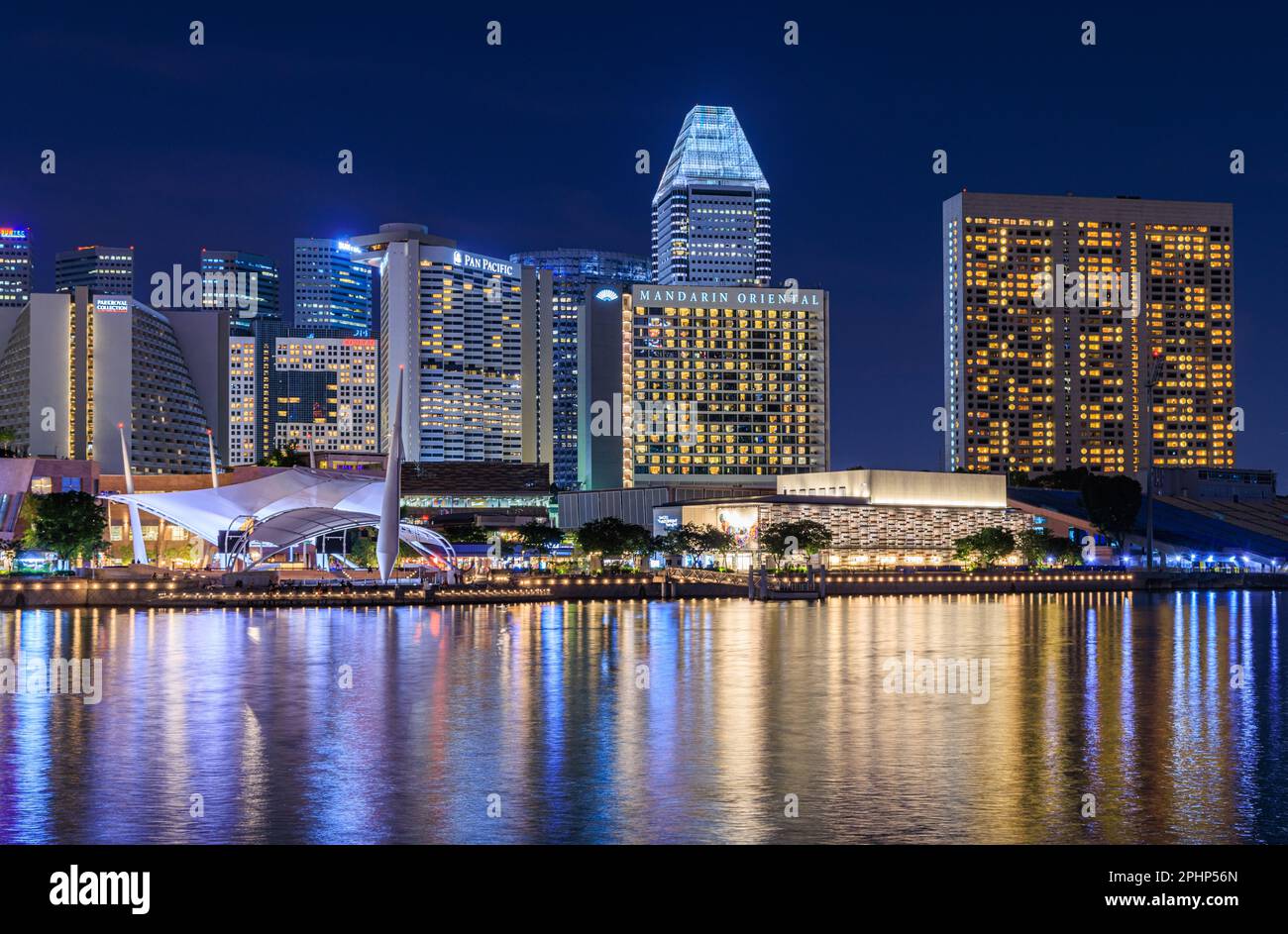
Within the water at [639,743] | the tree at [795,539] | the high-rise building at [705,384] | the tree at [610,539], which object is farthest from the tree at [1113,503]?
the water at [639,743]

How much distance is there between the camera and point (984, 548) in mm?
124625

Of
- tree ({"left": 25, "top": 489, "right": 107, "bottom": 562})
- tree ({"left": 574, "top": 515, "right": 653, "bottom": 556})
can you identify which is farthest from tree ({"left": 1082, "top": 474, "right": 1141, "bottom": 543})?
tree ({"left": 25, "top": 489, "right": 107, "bottom": 562})

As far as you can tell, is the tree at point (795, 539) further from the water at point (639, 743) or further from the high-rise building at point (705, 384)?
the high-rise building at point (705, 384)

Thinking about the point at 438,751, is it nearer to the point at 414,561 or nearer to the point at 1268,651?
the point at 1268,651

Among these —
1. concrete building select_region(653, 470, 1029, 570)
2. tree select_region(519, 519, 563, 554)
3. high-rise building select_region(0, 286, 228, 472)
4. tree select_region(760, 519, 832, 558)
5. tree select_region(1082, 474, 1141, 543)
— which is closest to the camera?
tree select_region(760, 519, 832, 558)

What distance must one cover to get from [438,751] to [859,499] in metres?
107

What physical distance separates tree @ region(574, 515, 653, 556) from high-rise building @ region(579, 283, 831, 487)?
64.4 meters

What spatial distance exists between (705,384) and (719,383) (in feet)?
6.16

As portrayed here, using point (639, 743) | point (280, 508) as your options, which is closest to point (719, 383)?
point (280, 508)

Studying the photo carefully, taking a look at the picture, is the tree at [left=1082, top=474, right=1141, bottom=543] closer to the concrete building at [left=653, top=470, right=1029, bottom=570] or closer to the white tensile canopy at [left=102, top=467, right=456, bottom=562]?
the concrete building at [left=653, top=470, right=1029, bottom=570]

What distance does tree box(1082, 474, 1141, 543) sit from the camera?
135 meters

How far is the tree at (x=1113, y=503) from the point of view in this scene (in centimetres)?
13475

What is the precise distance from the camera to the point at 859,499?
132m

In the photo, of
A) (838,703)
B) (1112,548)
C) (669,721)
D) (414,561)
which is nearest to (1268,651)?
(838,703)
